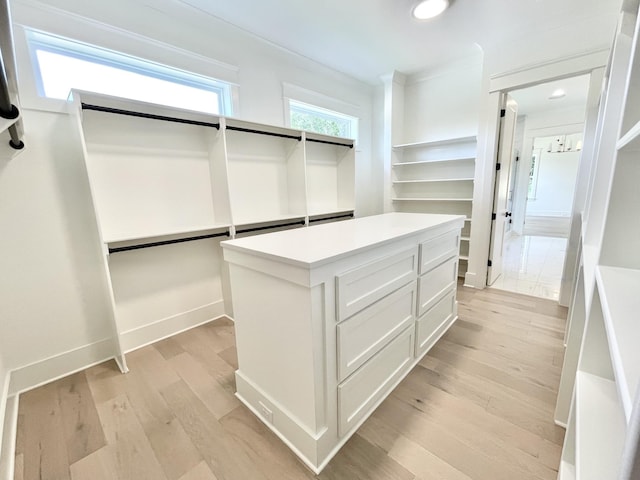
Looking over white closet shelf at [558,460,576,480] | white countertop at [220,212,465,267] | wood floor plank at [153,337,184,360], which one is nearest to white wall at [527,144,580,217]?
white countertop at [220,212,465,267]

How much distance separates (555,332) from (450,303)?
90 centimetres

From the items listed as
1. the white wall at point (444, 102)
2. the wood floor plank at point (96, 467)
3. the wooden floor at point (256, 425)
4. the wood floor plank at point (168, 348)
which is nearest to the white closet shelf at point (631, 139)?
the wooden floor at point (256, 425)

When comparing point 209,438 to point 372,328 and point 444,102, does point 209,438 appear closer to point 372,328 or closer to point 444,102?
point 372,328

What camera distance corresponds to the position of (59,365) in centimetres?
192

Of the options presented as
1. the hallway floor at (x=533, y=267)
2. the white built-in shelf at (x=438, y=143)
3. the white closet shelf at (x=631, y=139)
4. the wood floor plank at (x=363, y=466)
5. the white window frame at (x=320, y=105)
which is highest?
the white window frame at (x=320, y=105)

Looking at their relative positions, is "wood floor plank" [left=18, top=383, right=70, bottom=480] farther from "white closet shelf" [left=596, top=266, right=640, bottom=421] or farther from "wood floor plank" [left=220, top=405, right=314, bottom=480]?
"white closet shelf" [left=596, top=266, right=640, bottom=421]

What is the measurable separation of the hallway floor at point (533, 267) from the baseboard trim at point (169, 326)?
10.9 feet

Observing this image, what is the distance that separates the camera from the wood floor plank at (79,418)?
1381 millimetres

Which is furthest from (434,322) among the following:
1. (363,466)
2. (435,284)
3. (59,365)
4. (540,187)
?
(540,187)

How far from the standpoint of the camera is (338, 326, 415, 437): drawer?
53.2 inches

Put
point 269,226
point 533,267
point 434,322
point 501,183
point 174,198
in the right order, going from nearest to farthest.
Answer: point 434,322 → point 174,198 → point 269,226 → point 501,183 → point 533,267

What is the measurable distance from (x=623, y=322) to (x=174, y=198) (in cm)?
266

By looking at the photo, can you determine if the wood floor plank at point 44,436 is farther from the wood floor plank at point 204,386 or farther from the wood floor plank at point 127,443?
the wood floor plank at point 204,386

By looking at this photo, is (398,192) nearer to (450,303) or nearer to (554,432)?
(450,303)
